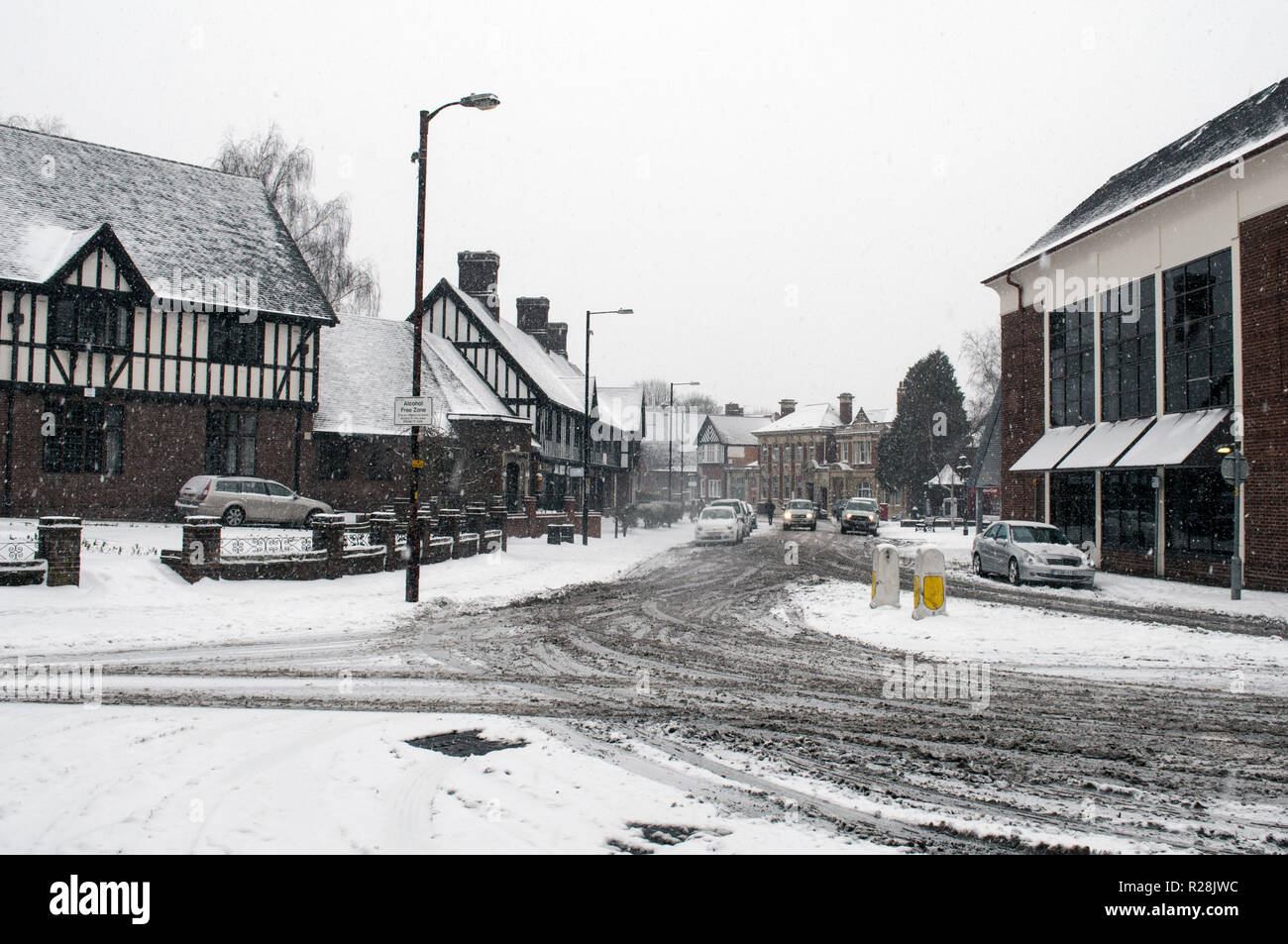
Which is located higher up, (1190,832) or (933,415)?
(933,415)

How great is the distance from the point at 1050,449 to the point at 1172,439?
5.20 m

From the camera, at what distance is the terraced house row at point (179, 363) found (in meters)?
23.7

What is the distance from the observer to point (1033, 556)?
20016 millimetres

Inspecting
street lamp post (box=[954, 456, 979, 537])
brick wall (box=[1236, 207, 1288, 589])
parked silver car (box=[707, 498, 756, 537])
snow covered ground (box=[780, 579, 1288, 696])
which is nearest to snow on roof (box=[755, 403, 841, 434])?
street lamp post (box=[954, 456, 979, 537])

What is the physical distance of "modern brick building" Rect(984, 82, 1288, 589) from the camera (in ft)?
62.0

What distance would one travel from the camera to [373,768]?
5.80 m

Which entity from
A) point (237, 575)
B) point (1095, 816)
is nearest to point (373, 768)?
point (1095, 816)

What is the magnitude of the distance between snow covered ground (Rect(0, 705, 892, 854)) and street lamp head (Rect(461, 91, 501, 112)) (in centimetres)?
1003

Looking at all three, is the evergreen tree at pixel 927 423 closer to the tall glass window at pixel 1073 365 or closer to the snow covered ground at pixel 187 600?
the tall glass window at pixel 1073 365

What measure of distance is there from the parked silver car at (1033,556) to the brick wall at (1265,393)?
3342 mm

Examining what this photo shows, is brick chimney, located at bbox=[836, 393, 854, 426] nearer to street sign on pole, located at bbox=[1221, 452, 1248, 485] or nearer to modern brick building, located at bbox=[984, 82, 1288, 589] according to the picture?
A: modern brick building, located at bbox=[984, 82, 1288, 589]
